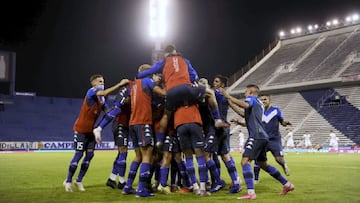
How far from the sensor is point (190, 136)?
827 centimetres

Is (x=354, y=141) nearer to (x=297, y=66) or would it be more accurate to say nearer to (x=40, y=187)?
(x=297, y=66)

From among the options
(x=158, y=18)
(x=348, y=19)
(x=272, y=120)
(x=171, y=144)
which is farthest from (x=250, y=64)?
(x=171, y=144)

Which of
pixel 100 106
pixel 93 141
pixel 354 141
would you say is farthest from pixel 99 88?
pixel 354 141

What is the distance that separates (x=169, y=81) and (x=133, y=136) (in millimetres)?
1416

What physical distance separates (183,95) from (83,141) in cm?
282

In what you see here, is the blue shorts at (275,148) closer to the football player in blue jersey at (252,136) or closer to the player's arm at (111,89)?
the football player in blue jersey at (252,136)

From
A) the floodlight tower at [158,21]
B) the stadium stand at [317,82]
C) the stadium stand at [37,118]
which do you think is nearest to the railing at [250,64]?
the stadium stand at [317,82]

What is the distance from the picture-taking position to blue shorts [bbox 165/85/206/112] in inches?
319

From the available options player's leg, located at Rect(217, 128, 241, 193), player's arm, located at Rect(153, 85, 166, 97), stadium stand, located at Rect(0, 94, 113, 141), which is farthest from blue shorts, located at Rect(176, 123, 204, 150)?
stadium stand, located at Rect(0, 94, 113, 141)

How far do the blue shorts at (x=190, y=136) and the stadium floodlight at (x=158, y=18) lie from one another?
26989 millimetres

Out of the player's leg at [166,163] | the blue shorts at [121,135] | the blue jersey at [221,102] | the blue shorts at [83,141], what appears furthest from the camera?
the blue shorts at [121,135]

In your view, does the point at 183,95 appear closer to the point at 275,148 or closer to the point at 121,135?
the point at 121,135

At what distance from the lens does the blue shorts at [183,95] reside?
809 centimetres

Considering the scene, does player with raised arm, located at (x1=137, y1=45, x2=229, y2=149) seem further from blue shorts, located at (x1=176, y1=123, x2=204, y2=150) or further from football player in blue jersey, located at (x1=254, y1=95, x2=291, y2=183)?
football player in blue jersey, located at (x1=254, y1=95, x2=291, y2=183)
